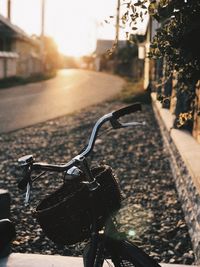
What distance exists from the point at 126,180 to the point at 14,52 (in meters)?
33.4

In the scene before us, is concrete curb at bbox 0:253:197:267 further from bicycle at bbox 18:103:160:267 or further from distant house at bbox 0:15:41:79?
distant house at bbox 0:15:41:79

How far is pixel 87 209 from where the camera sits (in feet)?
7.06

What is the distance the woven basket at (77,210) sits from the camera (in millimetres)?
2119

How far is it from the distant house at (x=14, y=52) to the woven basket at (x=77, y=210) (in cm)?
3013

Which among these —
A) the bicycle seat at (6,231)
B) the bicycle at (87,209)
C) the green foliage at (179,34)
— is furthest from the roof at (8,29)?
the bicycle at (87,209)

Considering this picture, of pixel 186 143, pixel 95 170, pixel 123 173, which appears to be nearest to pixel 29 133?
pixel 123 173

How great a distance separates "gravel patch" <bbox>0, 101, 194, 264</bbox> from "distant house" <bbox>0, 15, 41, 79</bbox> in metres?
21.0

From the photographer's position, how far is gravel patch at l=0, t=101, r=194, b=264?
4.58m

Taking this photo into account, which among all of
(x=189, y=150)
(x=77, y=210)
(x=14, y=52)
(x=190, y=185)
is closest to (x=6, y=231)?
(x=77, y=210)

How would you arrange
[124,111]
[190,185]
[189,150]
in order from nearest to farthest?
[124,111], [190,185], [189,150]

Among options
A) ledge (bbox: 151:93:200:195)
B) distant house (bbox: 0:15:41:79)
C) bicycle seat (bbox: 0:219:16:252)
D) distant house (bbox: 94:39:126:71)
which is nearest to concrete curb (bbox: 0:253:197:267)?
bicycle seat (bbox: 0:219:16:252)

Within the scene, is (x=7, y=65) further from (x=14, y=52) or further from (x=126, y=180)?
(x=126, y=180)

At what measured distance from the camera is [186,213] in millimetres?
5082

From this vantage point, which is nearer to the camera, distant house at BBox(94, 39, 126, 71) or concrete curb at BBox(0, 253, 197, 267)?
concrete curb at BBox(0, 253, 197, 267)
